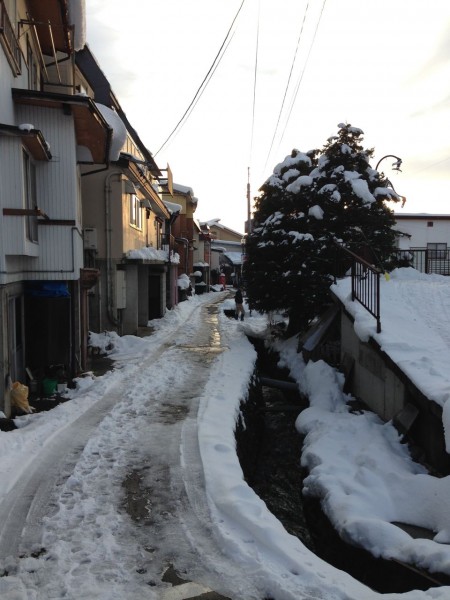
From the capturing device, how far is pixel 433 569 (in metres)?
4.79

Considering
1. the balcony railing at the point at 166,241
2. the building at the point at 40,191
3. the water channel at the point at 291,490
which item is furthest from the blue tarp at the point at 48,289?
the balcony railing at the point at 166,241

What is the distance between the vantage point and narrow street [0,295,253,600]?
3818mm

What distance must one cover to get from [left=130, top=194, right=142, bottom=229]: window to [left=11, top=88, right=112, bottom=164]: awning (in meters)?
5.60

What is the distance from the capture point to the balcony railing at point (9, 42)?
7379mm

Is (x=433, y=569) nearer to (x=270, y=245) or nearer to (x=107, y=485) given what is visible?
(x=107, y=485)

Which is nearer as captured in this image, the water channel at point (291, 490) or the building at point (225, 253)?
the water channel at point (291, 490)

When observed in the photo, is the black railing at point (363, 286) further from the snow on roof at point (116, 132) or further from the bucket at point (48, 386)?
the bucket at point (48, 386)

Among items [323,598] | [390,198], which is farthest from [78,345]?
[390,198]

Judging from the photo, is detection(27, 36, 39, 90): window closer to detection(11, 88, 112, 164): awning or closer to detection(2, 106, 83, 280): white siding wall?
detection(11, 88, 112, 164): awning

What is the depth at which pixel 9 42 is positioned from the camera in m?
8.02

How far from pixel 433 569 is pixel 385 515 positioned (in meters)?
1.26

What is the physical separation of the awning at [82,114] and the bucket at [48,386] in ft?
17.6

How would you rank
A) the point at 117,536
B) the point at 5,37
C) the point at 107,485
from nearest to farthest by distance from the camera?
the point at 117,536, the point at 107,485, the point at 5,37

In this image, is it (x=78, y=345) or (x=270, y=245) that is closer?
(x=78, y=345)
